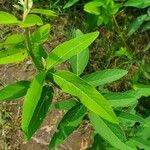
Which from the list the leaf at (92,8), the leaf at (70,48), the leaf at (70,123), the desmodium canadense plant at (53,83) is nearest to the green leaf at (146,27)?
the leaf at (92,8)

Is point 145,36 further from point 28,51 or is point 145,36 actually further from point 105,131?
point 28,51

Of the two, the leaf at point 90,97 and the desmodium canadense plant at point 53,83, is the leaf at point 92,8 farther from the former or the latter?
the leaf at point 90,97

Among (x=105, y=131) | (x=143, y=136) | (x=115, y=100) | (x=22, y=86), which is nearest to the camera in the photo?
(x=22, y=86)

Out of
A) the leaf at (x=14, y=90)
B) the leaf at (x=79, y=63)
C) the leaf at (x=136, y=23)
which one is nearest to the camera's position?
the leaf at (x=14, y=90)

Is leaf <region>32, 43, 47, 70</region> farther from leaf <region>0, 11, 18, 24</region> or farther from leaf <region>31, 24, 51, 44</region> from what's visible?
leaf <region>0, 11, 18, 24</region>

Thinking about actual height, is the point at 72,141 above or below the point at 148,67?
below

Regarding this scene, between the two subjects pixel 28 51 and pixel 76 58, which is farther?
pixel 76 58

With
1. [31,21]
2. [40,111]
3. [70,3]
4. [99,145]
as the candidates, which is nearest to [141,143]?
[99,145]

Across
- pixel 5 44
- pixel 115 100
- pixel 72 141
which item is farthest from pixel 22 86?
pixel 72 141
